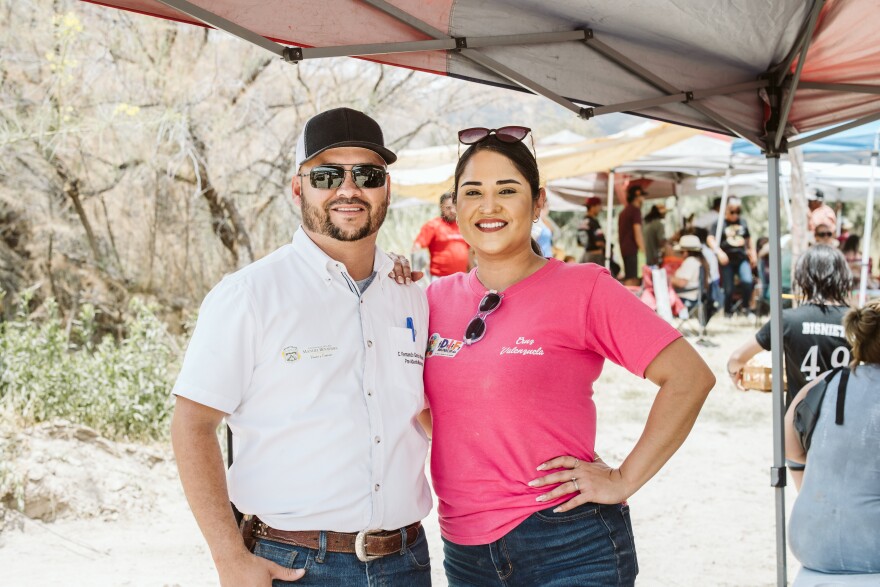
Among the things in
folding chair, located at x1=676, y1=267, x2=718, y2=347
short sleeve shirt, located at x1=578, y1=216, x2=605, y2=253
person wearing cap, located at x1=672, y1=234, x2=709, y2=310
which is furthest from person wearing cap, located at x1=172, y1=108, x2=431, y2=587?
Answer: short sleeve shirt, located at x1=578, y1=216, x2=605, y2=253

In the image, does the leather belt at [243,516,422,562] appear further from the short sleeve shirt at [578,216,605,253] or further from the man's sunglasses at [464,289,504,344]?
the short sleeve shirt at [578,216,605,253]

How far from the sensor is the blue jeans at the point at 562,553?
2.35 m

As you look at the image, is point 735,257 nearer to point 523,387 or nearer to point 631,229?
point 631,229

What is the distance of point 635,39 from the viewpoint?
10.8 ft

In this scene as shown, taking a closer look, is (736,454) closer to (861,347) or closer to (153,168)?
(861,347)

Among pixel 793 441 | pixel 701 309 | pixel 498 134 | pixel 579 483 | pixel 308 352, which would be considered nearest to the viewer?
pixel 308 352

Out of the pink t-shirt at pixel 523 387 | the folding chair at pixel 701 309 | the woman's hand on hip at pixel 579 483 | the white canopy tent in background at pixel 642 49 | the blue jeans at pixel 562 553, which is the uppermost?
the white canopy tent in background at pixel 642 49

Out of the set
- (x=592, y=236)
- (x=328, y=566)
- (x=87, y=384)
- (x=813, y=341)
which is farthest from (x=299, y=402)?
(x=592, y=236)

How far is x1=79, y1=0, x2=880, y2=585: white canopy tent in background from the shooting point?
288cm

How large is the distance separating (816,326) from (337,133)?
362cm

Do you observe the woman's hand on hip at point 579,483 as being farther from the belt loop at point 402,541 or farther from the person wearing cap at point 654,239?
the person wearing cap at point 654,239

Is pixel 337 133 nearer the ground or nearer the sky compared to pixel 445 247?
nearer the sky

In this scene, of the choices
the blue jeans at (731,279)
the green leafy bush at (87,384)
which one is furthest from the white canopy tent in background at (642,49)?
the blue jeans at (731,279)

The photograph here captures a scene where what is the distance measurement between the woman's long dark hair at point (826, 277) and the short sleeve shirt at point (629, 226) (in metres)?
8.76
